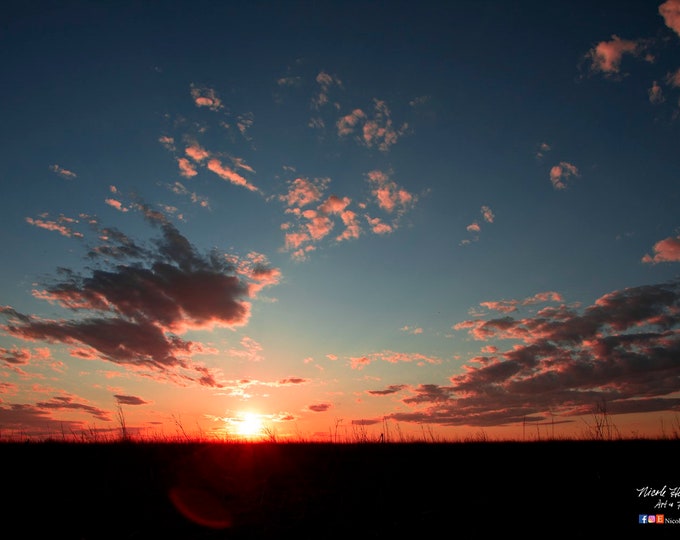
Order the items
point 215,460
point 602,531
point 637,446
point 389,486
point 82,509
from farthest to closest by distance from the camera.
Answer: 1. point 637,446
2. point 215,460
3. point 389,486
4. point 82,509
5. point 602,531

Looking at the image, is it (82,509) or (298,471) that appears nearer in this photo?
(82,509)

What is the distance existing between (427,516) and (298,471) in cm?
361

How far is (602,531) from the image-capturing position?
23.9ft

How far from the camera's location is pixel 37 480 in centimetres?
959

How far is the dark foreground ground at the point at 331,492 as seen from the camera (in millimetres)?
7562

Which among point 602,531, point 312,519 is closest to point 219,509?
point 312,519

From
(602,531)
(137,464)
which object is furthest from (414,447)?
(137,464)

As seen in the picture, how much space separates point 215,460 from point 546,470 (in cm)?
804

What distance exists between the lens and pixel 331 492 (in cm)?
912

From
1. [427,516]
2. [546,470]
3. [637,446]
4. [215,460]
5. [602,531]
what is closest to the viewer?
[602,531]

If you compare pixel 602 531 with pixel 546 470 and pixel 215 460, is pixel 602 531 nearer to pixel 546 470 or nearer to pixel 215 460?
pixel 546 470

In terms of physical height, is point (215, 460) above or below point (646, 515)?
above

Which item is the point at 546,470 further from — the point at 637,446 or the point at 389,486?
the point at 637,446

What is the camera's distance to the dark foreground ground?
7.56 meters
